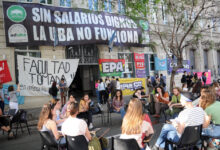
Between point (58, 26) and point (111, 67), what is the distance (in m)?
4.99

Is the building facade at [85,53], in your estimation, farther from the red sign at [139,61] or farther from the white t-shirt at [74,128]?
the white t-shirt at [74,128]

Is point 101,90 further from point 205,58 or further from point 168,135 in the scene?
point 205,58

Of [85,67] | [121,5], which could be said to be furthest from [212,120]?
[85,67]

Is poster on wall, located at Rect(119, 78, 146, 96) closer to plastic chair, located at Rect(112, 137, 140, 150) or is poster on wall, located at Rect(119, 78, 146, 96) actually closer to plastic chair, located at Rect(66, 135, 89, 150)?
plastic chair, located at Rect(66, 135, 89, 150)

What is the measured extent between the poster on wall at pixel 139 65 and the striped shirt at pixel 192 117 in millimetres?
14396

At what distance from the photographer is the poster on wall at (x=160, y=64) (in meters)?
20.0

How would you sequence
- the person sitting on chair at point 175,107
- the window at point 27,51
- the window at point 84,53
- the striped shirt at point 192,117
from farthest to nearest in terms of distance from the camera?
the window at point 84,53 → the window at point 27,51 → the person sitting on chair at point 175,107 → the striped shirt at point 192,117

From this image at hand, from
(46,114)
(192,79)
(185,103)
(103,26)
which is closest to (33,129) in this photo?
(46,114)

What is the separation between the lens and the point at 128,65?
60.6ft

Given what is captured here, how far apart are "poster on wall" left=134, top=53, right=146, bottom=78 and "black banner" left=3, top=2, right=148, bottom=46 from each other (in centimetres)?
186

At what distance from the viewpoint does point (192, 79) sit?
20.7 m

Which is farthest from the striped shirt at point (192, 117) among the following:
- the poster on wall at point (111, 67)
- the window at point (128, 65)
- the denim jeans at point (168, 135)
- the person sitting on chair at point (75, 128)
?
the window at point (128, 65)

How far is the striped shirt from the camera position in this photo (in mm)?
4004

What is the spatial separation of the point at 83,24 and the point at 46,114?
11217 millimetres
